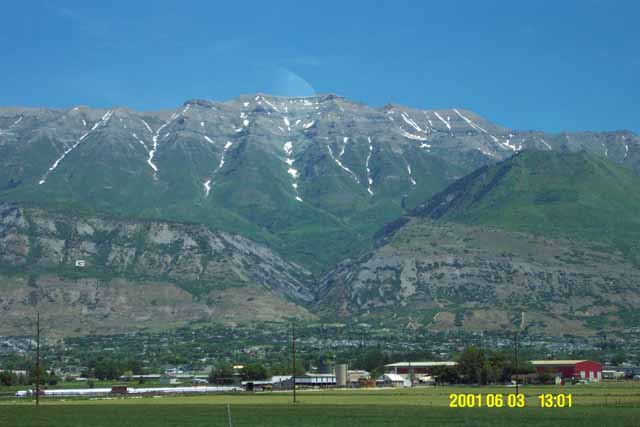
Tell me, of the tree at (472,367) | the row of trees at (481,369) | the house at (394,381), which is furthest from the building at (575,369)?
the house at (394,381)

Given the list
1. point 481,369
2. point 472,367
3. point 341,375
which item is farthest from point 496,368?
point 341,375

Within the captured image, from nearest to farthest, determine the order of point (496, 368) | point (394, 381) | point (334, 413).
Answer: point (334, 413) < point (496, 368) < point (394, 381)

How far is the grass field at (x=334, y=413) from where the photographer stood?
88000 millimetres

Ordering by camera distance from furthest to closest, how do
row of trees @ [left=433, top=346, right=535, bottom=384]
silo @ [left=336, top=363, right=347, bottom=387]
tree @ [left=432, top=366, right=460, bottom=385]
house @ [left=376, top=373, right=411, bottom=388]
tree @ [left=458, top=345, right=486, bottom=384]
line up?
1. silo @ [left=336, top=363, right=347, bottom=387]
2. house @ [left=376, top=373, right=411, bottom=388]
3. tree @ [left=432, top=366, right=460, bottom=385]
4. tree @ [left=458, top=345, right=486, bottom=384]
5. row of trees @ [left=433, top=346, right=535, bottom=384]

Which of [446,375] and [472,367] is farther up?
[472,367]

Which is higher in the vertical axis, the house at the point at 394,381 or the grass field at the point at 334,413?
the grass field at the point at 334,413

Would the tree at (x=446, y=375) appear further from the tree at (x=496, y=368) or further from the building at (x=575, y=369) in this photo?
the building at (x=575, y=369)

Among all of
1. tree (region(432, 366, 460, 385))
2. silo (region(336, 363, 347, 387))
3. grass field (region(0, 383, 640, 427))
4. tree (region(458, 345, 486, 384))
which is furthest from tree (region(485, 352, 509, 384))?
grass field (region(0, 383, 640, 427))

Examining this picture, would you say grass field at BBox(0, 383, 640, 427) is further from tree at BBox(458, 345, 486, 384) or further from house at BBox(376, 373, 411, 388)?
house at BBox(376, 373, 411, 388)

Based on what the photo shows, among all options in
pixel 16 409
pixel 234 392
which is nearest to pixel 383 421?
pixel 16 409

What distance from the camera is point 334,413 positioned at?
102 m

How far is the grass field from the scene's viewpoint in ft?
289

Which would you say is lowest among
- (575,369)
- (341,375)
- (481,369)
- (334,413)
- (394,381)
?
(394,381)

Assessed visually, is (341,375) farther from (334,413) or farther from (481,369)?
(334,413)
